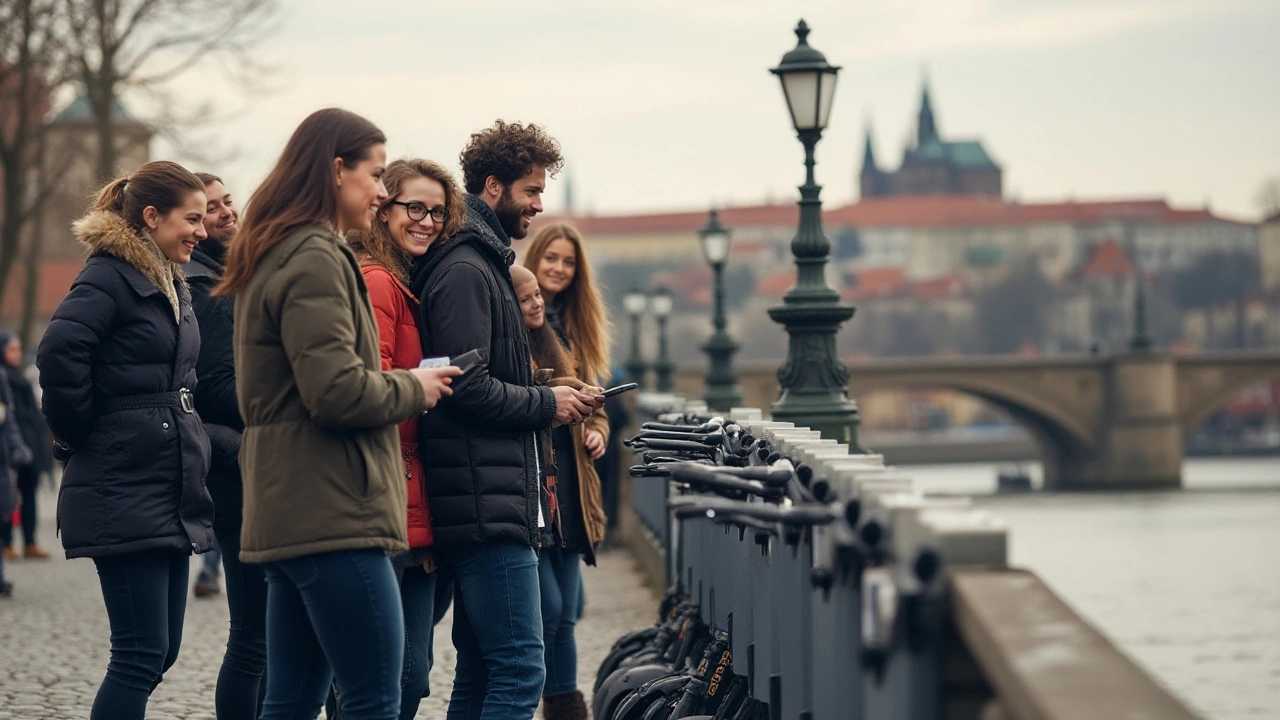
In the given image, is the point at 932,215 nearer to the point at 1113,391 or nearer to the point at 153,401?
the point at 1113,391

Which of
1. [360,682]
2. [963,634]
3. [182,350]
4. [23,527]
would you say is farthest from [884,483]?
[23,527]

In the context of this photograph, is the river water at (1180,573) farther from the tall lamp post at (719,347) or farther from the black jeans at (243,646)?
the tall lamp post at (719,347)

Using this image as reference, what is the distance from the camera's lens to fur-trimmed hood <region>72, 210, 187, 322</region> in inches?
176

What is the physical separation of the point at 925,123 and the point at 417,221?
14821 cm

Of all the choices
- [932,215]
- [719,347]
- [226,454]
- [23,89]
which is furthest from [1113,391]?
[932,215]

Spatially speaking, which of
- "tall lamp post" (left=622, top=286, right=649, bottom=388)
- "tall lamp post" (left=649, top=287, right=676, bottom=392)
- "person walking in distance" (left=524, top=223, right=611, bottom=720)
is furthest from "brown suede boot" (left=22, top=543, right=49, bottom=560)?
"tall lamp post" (left=622, top=286, right=649, bottom=388)

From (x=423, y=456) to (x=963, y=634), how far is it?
68.7 inches

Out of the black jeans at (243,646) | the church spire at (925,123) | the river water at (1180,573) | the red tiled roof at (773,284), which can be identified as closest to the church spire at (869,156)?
the church spire at (925,123)

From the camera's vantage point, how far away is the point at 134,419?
174 inches

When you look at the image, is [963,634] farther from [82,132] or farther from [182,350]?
[82,132]

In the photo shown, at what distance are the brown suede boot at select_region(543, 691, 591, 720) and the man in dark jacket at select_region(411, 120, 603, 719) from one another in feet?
4.72

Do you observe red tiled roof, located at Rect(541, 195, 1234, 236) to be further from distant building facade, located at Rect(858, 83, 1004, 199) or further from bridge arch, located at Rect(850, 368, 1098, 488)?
bridge arch, located at Rect(850, 368, 1098, 488)

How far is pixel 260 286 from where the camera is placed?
350 cm

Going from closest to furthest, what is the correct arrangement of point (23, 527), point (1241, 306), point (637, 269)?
point (23, 527)
point (1241, 306)
point (637, 269)
